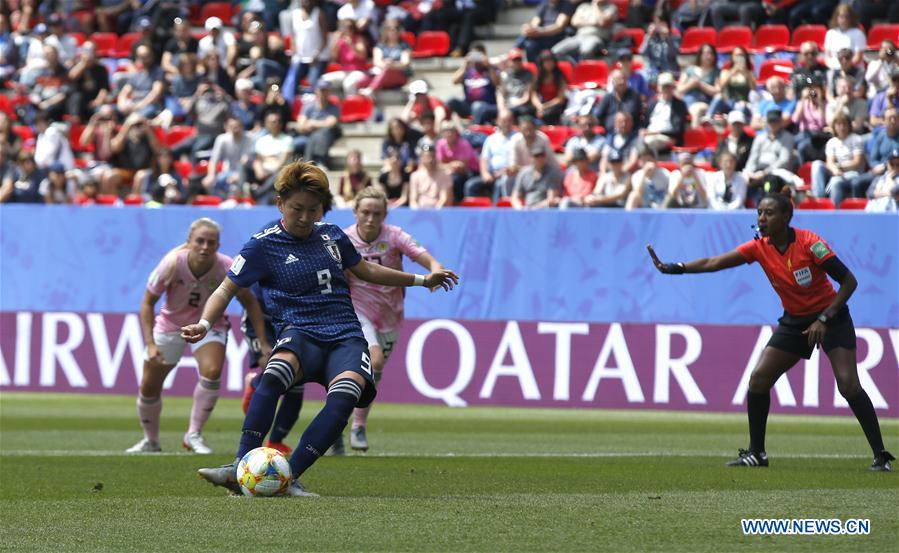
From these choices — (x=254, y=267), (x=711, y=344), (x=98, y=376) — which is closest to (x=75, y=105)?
(x=98, y=376)

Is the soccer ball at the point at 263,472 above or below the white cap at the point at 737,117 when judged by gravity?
below

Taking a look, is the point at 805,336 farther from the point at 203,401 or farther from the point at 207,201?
the point at 207,201

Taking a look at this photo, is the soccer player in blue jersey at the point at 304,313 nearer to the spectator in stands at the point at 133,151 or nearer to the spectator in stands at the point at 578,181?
the spectator in stands at the point at 578,181

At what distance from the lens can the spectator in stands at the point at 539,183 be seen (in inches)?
872

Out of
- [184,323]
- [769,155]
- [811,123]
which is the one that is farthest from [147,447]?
[811,123]

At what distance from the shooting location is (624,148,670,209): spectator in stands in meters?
21.3

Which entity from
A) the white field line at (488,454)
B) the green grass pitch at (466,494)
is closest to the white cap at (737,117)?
the green grass pitch at (466,494)

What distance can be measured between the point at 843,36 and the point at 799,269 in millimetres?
11813

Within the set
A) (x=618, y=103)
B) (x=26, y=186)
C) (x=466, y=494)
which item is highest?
(x=618, y=103)

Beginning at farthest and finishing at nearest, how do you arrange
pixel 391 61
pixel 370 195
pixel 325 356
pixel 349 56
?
pixel 349 56
pixel 391 61
pixel 370 195
pixel 325 356

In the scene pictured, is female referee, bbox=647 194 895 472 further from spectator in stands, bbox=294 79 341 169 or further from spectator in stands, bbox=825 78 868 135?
spectator in stands, bbox=294 79 341 169

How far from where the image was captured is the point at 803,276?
1194cm

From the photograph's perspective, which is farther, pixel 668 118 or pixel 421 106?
pixel 421 106

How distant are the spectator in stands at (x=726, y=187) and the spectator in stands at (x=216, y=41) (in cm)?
1070
